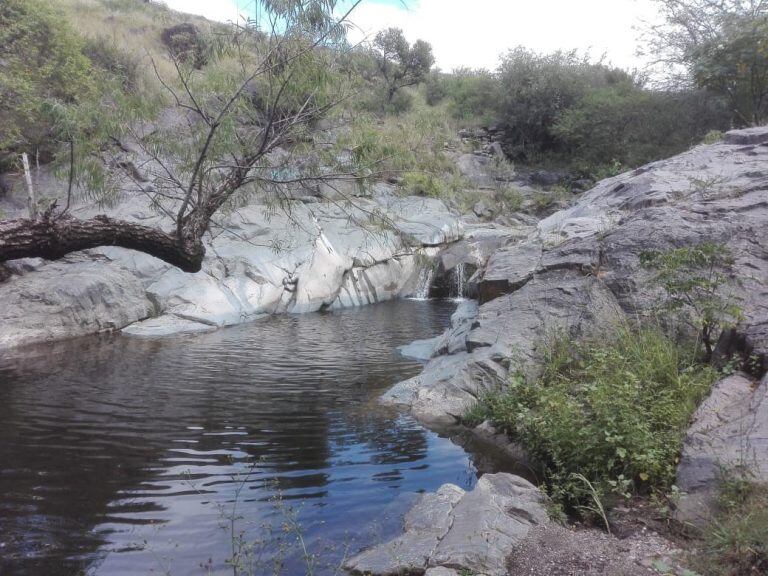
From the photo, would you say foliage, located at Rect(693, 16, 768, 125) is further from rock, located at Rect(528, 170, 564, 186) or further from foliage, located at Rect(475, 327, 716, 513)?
foliage, located at Rect(475, 327, 716, 513)

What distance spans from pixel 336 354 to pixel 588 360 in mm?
5252

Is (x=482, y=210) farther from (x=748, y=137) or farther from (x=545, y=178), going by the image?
(x=748, y=137)

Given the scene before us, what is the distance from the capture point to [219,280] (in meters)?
13.8

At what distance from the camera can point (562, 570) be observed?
10.1 feet

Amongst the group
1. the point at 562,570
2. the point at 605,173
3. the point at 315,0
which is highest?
the point at 605,173

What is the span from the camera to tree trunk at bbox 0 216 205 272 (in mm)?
4525

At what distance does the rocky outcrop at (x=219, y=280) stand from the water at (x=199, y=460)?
161 centimetres

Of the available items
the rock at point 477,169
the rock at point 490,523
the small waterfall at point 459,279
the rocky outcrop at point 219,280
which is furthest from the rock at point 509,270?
the rock at point 477,169

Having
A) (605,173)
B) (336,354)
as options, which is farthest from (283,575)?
(605,173)

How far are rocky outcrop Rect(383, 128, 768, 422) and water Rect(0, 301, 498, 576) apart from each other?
3.23ft

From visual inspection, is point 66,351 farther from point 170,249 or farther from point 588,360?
point 588,360

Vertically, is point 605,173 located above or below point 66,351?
above

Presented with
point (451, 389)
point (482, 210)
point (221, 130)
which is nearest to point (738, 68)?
point (482, 210)

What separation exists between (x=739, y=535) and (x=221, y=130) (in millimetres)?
5172
